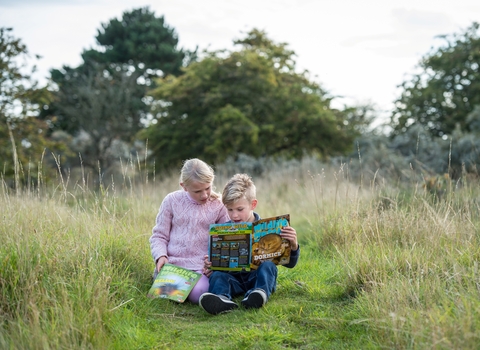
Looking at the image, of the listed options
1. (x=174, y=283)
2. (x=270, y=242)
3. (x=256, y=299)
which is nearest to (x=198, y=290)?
(x=174, y=283)

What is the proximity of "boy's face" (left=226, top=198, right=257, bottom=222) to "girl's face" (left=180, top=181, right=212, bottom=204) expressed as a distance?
236mm

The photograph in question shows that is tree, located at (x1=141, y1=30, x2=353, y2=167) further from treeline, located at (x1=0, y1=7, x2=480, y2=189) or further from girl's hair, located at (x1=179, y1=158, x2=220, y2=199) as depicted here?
girl's hair, located at (x1=179, y1=158, x2=220, y2=199)

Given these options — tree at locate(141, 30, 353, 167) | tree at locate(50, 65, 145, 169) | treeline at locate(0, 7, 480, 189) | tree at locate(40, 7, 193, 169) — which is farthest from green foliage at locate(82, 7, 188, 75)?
tree at locate(141, 30, 353, 167)

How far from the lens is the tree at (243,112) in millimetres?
14683

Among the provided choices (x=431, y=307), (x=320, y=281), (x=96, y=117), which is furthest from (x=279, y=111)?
(x=431, y=307)

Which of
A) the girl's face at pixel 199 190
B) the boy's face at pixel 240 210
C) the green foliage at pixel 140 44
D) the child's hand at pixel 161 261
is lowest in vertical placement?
the child's hand at pixel 161 261

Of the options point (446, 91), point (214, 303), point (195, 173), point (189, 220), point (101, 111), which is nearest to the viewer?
point (214, 303)

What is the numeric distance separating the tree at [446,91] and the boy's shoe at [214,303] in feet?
46.2

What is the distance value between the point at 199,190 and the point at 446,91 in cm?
1484

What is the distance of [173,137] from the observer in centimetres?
1516

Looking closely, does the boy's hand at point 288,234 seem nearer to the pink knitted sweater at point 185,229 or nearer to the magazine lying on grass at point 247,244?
the magazine lying on grass at point 247,244

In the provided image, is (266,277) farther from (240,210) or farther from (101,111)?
(101,111)

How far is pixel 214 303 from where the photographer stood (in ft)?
12.4

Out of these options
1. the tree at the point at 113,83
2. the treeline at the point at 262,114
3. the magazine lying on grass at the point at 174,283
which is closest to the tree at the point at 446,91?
the treeline at the point at 262,114
